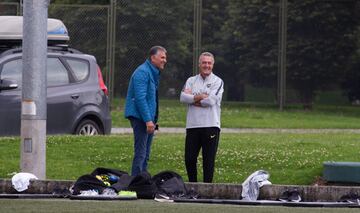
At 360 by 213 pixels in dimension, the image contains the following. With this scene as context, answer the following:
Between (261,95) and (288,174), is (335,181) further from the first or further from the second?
(261,95)

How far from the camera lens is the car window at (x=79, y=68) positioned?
19.5 metres

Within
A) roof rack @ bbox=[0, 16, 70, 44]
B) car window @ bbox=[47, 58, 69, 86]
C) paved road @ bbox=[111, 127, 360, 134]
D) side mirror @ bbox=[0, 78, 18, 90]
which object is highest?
roof rack @ bbox=[0, 16, 70, 44]

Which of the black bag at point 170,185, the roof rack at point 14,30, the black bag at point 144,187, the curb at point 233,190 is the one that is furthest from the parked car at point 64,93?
the black bag at point 144,187

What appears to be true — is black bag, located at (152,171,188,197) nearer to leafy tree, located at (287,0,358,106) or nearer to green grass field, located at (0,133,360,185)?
green grass field, located at (0,133,360,185)

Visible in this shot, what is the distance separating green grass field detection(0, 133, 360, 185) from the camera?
51.5 ft

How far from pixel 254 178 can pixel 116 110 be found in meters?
16.3

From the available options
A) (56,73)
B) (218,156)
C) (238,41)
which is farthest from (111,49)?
(218,156)

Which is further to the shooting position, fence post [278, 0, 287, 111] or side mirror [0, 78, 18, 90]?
fence post [278, 0, 287, 111]

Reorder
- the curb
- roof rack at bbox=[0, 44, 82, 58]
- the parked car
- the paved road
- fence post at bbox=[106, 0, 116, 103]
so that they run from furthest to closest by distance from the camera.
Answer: fence post at bbox=[106, 0, 116, 103], the paved road, roof rack at bbox=[0, 44, 82, 58], the parked car, the curb

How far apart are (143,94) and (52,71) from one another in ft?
19.6

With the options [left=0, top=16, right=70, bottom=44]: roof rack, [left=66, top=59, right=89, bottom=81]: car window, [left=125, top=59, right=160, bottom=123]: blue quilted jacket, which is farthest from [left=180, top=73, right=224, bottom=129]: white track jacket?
[left=0, top=16, right=70, bottom=44]: roof rack

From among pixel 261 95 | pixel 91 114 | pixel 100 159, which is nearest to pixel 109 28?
pixel 261 95

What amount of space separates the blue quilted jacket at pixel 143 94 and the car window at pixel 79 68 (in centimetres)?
571

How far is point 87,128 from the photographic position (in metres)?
19.6
